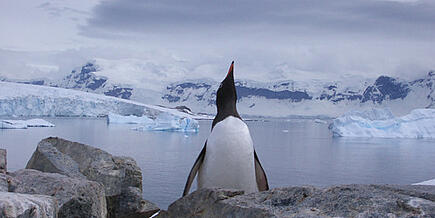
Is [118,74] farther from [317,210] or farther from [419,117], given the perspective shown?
[317,210]

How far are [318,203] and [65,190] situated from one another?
1.75 m

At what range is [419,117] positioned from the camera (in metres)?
39.7

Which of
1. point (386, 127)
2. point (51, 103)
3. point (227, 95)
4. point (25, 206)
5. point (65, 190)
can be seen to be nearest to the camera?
point (25, 206)

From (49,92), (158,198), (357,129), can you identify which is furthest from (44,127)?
(158,198)

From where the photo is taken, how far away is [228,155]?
3.78 meters

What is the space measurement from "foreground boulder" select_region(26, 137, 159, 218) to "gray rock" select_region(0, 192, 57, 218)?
2.72 metres

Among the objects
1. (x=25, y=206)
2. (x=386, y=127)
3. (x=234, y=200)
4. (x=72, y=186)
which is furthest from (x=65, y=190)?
(x=386, y=127)

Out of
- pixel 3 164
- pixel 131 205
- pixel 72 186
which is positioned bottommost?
pixel 131 205

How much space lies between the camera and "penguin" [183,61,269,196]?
3.78 meters

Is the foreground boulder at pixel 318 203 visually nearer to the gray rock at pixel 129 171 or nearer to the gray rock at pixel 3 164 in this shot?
the gray rock at pixel 3 164

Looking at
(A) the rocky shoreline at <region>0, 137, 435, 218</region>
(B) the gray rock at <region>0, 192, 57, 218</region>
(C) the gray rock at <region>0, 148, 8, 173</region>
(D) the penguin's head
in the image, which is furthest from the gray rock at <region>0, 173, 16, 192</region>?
(D) the penguin's head

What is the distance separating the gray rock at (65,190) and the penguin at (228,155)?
79 centimetres

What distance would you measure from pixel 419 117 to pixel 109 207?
38.7 meters

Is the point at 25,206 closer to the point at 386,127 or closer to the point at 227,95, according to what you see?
the point at 227,95
